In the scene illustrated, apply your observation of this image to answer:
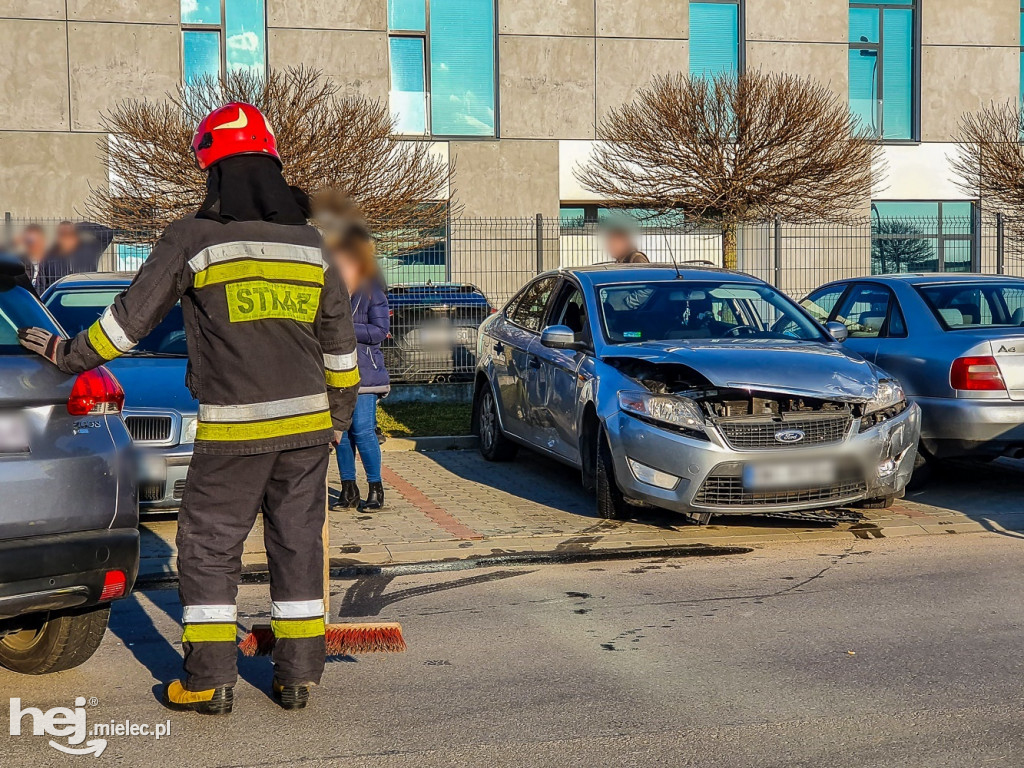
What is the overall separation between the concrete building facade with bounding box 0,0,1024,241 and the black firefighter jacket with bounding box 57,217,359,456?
1805 cm

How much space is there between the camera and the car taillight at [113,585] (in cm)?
419

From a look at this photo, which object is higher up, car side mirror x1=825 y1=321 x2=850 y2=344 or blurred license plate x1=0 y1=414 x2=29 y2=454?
car side mirror x1=825 y1=321 x2=850 y2=344

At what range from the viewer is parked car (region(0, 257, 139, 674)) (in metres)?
3.96

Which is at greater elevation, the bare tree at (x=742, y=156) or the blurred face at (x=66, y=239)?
the bare tree at (x=742, y=156)

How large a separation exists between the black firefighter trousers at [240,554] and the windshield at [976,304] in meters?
5.89

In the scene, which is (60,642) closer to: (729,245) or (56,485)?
(56,485)

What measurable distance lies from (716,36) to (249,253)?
852 inches

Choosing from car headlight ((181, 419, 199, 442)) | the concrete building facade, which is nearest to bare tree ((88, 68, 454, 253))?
the concrete building facade

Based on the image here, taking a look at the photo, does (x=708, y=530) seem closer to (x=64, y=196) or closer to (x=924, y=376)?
(x=924, y=376)

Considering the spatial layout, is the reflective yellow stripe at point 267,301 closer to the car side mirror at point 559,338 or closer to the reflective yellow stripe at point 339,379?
the reflective yellow stripe at point 339,379

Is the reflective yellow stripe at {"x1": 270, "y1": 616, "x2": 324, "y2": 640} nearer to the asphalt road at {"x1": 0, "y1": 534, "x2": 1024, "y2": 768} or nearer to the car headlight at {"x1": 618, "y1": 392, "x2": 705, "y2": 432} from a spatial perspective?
the asphalt road at {"x1": 0, "y1": 534, "x2": 1024, "y2": 768}

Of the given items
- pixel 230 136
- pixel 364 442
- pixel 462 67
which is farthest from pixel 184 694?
pixel 462 67

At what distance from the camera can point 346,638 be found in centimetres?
471

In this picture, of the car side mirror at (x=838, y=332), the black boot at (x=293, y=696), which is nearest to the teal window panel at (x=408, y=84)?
the car side mirror at (x=838, y=332)
